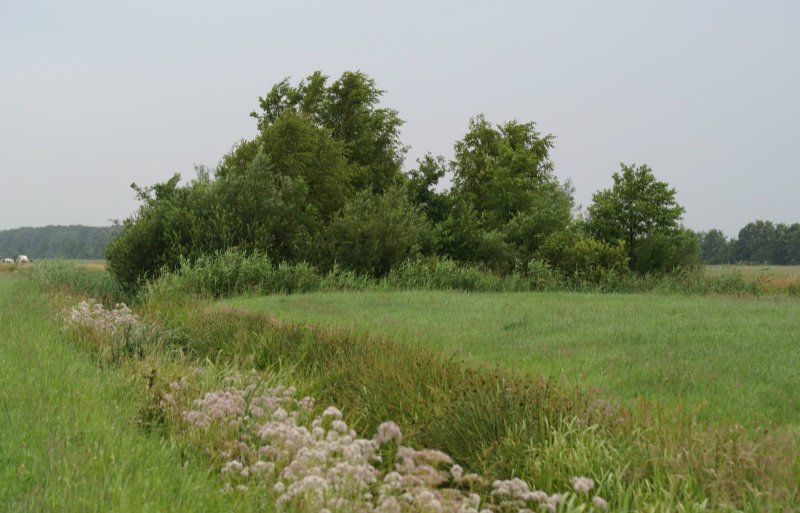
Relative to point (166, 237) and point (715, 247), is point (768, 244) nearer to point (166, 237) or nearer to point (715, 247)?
point (715, 247)

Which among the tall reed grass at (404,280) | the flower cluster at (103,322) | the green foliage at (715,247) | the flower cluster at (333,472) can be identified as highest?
the green foliage at (715,247)

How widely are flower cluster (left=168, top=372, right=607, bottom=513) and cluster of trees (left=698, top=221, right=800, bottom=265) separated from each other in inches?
3265

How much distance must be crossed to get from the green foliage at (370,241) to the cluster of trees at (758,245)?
6481cm

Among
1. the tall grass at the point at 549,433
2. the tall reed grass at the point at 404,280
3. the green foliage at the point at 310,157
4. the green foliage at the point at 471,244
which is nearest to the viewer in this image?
the tall grass at the point at 549,433

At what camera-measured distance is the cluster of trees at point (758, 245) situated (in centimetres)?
8331

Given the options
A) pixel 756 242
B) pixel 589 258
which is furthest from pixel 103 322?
pixel 756 242

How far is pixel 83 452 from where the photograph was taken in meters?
4.82

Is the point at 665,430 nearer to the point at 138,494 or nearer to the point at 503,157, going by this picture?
the point at 138,494

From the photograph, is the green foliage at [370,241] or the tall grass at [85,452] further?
the green foliage at [370,241]

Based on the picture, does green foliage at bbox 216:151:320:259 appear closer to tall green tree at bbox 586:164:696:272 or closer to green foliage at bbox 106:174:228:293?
green foliage at bbox 106:174:228:293

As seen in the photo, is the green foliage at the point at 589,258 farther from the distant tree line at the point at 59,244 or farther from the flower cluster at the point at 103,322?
the distant tree line at the point at 59,244

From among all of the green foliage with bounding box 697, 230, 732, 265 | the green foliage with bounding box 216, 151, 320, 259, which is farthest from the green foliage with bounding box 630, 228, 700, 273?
the green foliage with bounding box 697, 230, 732, 265

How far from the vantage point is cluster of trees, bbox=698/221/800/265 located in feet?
273

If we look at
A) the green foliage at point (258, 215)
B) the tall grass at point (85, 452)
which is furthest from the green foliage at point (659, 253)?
the tall grass at point (85, 452)
